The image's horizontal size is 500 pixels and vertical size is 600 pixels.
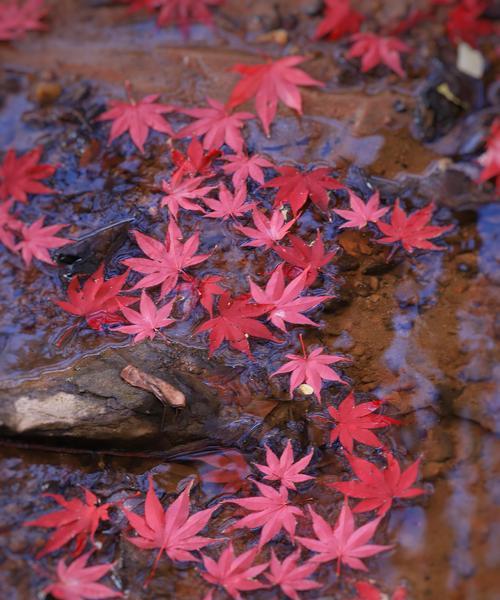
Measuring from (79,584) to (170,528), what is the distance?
40 cm

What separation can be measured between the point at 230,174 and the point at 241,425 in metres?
1.34

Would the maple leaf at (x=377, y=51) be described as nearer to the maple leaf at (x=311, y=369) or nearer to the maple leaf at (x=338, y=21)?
the maple leaf at (x=338, y=21)

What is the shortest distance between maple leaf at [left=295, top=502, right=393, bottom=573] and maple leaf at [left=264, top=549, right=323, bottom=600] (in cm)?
5

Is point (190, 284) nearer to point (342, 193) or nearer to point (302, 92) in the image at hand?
point (342, 193)

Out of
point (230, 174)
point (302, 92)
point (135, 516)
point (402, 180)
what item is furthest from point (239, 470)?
point (302, 92)

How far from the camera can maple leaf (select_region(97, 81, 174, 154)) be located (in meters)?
3.69

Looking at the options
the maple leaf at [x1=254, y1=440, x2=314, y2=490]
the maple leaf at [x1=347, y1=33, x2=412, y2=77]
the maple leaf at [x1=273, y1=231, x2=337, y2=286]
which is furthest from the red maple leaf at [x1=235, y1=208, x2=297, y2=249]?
the maple leaf at [x1=347, y1=33, x2=412, y2=77]

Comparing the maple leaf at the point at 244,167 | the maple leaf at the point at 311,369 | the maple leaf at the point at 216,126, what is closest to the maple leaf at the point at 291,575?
the maple leaf at the point at 311,369

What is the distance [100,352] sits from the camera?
119 inches

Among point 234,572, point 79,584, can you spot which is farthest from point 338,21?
point 79,584

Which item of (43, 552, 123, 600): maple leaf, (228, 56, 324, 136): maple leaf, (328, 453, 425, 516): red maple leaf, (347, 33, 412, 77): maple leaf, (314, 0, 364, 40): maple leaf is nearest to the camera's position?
(43, 552, 123, 600): maple leaf

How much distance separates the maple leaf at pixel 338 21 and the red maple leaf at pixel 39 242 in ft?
7.27

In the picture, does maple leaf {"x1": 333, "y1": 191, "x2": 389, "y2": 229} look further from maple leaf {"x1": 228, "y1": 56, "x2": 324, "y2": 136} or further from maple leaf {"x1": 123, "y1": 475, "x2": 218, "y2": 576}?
maple leaf {"x1": 123, "y1": 475, "x2": 218, "y2": 576}

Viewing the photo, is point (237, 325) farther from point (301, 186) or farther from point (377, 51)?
point (377, 51)
